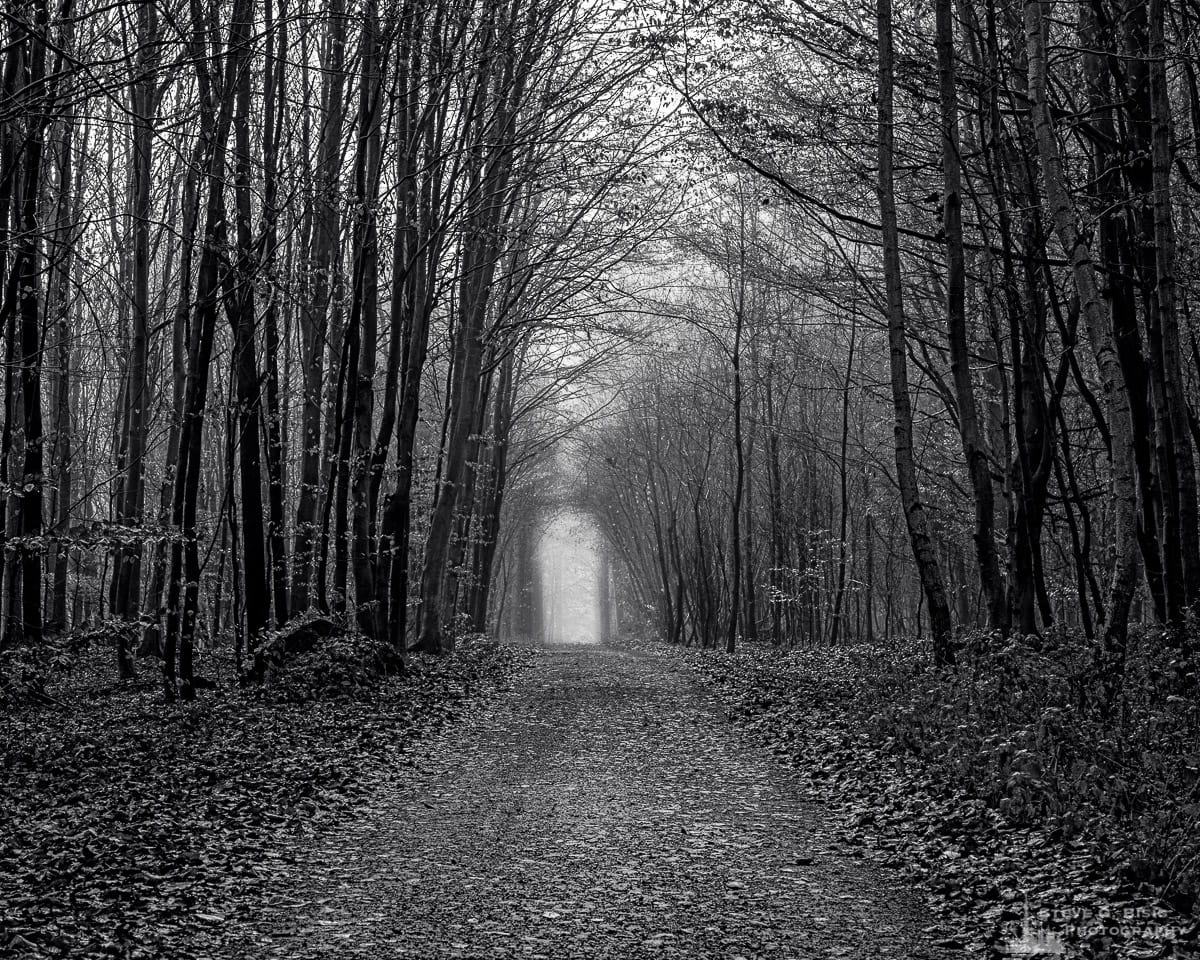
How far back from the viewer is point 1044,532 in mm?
25609

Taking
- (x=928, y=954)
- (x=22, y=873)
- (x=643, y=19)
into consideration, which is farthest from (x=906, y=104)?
(x=22, y=873)

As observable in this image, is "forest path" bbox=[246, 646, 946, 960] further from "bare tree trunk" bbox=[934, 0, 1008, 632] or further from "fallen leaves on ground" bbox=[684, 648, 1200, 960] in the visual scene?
"bare tree trunk" bbox=[934, 0, 1008, 632]

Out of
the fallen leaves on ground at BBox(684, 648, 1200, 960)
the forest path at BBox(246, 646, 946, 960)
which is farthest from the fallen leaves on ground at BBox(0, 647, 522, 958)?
the fallen leaves on ground at BBox(684, 648, 1200, 960)

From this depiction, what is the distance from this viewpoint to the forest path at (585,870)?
4.53 m

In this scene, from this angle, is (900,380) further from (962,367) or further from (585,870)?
(585,870)

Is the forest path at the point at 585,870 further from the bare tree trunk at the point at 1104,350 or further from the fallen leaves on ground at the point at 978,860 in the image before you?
the bare tree trunk at the point at 1104,350

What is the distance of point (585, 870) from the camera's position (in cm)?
567

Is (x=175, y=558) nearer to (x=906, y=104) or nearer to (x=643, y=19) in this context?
(x=643, y=19)

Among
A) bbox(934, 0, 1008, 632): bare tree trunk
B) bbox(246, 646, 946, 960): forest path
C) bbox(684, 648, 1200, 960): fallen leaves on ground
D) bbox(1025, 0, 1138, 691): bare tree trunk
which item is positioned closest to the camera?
bbox(684, 648, 1200, 960): fallen leaves on ground

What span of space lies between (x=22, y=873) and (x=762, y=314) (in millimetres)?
22671

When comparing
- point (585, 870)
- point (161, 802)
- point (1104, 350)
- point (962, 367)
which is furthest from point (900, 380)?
point (161, 802)

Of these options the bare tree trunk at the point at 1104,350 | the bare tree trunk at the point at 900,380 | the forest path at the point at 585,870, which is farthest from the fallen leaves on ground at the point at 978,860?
the bare tree trunk at the point at 1104,350

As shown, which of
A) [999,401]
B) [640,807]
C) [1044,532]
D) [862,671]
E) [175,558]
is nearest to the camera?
[640,807]

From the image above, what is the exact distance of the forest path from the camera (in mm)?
4531
